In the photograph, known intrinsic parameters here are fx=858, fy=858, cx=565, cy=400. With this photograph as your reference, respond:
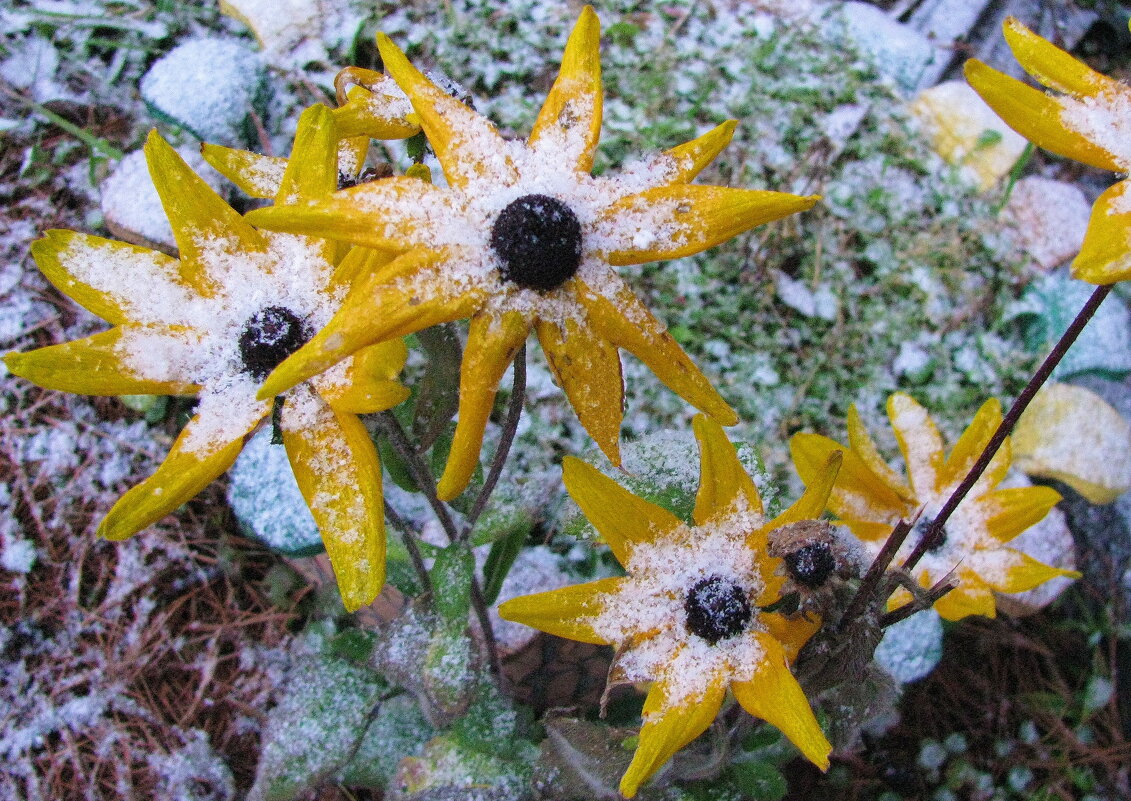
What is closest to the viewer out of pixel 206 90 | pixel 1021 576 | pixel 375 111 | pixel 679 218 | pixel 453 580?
pixel 679 218

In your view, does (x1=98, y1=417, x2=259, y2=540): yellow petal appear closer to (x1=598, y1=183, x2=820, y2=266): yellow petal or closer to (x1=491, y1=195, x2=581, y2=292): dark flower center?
(x1=491, y1=195, x2=581, y2=292): dark flower center

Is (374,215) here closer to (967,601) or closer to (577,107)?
(577,107)

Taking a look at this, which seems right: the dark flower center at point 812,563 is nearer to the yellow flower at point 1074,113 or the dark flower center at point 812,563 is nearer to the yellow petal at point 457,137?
the yellow flower at point 1074,113

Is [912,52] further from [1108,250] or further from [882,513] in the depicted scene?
[1108,250]

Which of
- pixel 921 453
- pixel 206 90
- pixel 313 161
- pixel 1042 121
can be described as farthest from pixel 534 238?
pixel 206 90

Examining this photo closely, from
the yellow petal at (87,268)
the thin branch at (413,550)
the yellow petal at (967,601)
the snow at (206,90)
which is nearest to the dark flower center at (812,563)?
the yellow petal at (967,601)

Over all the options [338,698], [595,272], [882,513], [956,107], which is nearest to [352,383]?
[595,272]
